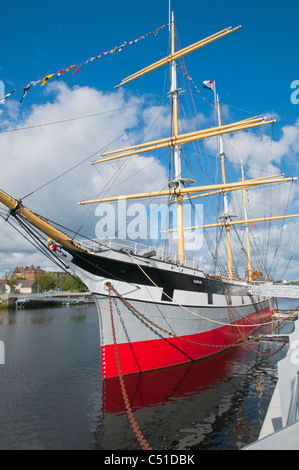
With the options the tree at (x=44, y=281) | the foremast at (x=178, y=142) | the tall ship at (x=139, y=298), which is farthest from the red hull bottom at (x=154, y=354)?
the tree at (x=44, y=281)

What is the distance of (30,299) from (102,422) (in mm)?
51477

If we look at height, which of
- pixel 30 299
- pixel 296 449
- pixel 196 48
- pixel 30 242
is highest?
pixel 196 48

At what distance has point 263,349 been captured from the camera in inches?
649

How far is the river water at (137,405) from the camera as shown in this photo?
632 centimetres

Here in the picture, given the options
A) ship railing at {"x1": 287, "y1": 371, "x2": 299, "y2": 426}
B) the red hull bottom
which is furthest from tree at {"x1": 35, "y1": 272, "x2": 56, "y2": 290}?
ship railing at {"x1": 287, "y1": 371, "x2": 299, "y2": 426}

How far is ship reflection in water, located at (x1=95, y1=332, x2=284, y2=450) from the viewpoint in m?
6.25

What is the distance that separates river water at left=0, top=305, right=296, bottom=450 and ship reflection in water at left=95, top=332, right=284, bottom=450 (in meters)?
0.02

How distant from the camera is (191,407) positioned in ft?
26.0

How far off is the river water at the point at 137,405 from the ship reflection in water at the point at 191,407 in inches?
0.8

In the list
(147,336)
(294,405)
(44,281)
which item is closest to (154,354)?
(147,336)

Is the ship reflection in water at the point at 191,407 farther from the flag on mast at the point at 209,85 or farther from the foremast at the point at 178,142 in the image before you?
the flag on mast at the point at 209,85
